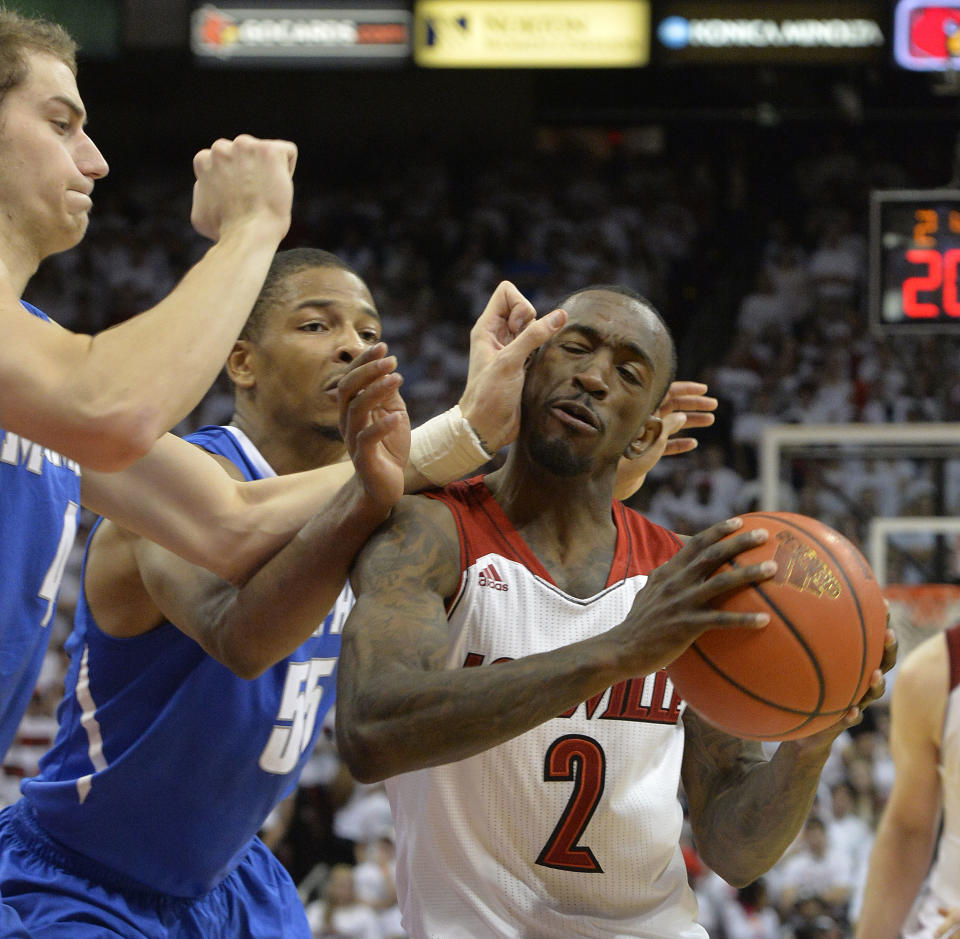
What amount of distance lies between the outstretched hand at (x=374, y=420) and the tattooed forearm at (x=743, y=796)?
91cm

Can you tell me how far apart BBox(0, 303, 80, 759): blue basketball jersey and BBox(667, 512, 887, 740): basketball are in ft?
3.98

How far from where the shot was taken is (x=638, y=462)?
10.8ft

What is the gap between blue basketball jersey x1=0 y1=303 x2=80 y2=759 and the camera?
2566 millimetres

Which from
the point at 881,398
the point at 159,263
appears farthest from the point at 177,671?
the point at 159,263

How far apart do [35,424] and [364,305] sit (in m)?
1.59

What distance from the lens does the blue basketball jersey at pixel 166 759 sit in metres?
3.17

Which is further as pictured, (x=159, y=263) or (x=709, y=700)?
(x=159, y=263)

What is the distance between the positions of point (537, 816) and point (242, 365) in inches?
65.0

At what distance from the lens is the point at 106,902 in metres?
3.10

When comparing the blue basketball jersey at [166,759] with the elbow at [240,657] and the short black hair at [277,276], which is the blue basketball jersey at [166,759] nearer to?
the elbow at [240,657]

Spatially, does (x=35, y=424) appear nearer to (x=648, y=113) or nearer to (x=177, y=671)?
(x=177, y=671)

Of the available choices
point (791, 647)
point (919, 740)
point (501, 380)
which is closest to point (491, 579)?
point (501, 380)

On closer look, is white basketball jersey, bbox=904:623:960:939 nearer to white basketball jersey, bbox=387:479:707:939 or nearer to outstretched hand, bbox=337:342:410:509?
white basketball jersey, bbox=387:479:707:939

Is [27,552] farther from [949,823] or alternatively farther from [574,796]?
[949,823]
